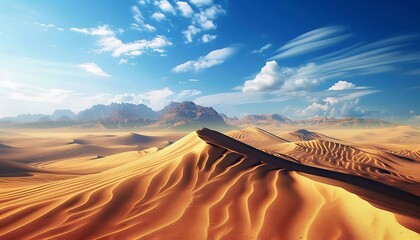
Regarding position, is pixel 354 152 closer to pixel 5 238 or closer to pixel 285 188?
pixel 285 188

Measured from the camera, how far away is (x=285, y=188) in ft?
19.2

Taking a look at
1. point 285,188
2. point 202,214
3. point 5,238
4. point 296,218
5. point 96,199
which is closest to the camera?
point 5,238

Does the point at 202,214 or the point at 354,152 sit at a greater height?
the point at 202,214

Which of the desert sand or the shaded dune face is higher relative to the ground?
the desert sand

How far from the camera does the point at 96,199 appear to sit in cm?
544

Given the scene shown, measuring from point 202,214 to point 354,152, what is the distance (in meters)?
26.0

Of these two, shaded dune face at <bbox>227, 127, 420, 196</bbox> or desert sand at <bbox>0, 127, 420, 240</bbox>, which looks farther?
shaded dune face at <bbox>227, 127, 420, 196</bbox>

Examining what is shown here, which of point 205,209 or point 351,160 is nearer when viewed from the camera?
point 205,209

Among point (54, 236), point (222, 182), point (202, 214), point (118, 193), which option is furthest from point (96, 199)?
point (222, 182)

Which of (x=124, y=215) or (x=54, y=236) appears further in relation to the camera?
(x=124, y=215)

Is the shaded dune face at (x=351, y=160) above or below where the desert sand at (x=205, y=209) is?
below

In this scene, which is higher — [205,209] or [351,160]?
[205,209]

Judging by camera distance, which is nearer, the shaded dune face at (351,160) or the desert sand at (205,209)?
the desert sand at (205,209)

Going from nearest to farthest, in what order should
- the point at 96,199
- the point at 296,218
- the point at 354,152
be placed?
the point at 296,218 < the point at 96,199 < the point at 354,152
